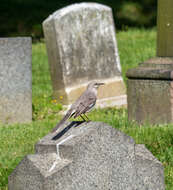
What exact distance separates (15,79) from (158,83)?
89.8 inches

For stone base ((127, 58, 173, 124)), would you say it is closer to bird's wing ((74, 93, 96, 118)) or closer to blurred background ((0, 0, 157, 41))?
bird's wing ((74, 93, 96, 118))

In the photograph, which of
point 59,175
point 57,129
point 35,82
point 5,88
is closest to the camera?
point 59,175

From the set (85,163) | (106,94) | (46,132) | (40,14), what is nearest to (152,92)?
(46,132)

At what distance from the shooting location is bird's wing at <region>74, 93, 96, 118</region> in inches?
144

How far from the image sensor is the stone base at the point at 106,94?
849 centimetres

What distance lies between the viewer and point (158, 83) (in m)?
6.05

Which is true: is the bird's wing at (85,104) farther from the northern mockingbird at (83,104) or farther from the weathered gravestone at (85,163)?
the weathered gravestone at (85,163)

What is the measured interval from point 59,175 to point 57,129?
1.36ft

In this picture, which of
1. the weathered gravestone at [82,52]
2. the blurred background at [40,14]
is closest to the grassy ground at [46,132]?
the weathered gravestone at [82,52]

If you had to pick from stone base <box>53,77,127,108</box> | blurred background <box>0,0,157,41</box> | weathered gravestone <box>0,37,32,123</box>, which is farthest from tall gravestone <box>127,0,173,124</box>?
blurred background <box>0,0,157,41</box>

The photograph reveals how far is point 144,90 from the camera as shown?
6.20 m

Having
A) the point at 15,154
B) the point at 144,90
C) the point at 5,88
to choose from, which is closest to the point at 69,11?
the point at 5,88

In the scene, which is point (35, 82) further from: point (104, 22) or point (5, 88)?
point (5, 88)

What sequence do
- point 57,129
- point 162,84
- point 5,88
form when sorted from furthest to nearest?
point 5,88, point 162,84, point 57,129
